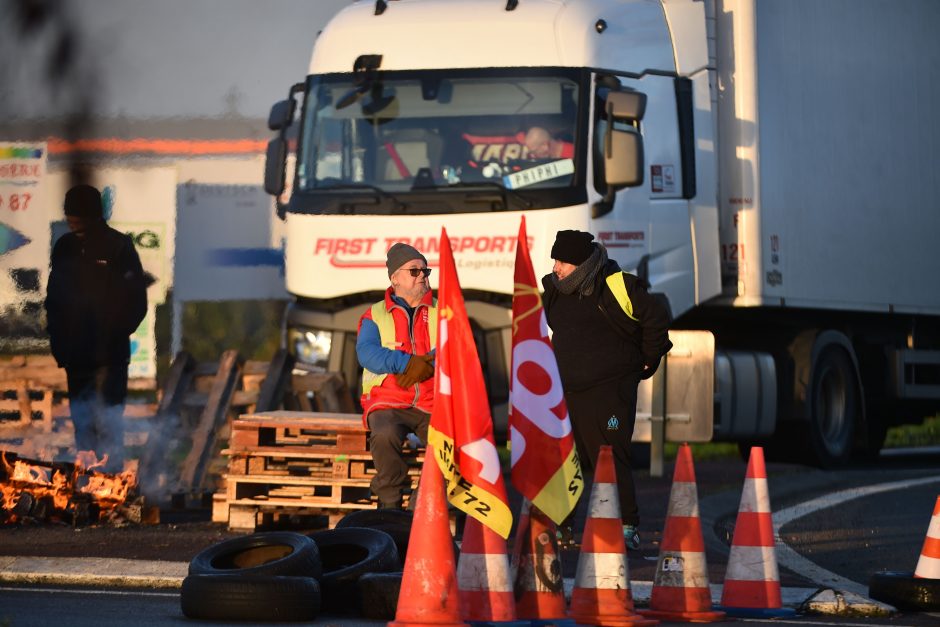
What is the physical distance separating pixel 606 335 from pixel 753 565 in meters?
2.37

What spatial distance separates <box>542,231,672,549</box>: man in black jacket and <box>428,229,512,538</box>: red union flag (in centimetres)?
289

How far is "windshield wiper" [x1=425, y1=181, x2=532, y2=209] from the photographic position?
14125 millimetres

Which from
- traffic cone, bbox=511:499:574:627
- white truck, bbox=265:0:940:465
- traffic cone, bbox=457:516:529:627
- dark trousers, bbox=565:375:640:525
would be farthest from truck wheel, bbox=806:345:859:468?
traffic cone, bbox=457:516:529:627

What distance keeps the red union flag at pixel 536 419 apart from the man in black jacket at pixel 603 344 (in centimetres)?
264

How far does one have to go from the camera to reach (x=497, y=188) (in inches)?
558

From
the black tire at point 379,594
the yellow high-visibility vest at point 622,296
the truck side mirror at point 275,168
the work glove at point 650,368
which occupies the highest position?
the truck side mirror at point 275,168

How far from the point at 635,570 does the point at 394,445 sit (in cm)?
164

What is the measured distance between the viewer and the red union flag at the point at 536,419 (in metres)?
7.31

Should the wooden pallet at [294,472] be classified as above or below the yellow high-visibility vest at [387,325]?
below

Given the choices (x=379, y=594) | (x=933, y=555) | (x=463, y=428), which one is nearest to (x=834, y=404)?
(x=933, y=555)

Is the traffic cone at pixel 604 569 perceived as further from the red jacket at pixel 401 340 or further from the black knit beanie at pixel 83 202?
the black knit beanie at pixel 83 202

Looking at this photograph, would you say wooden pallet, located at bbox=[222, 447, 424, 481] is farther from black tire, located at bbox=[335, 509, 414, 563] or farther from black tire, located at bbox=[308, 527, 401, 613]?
black tire, located at bbox=[308, 527, 401, 613]

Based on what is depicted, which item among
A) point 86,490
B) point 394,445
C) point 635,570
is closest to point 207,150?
point 86,490

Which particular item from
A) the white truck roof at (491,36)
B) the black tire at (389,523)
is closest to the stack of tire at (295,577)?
the black tire at (389,523)
